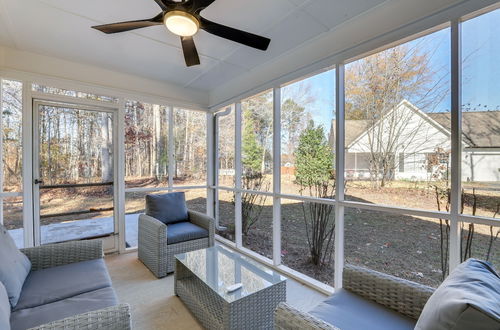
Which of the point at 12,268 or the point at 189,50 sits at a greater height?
the point at 189,50

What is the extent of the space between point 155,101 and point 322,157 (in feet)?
9.10

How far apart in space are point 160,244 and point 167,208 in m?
0.63

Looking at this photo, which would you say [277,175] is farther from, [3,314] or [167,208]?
[3,314]

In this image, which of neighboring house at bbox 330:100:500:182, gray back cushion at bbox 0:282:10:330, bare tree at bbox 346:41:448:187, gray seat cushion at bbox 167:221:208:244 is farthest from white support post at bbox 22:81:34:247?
bare tree at bbox 346:41:448:187

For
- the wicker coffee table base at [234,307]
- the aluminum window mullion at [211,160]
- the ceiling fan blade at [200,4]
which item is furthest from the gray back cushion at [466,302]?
the aluminum window mullion at [211,160]

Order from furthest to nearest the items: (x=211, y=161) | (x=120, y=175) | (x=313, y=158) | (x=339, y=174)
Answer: (x=211, y=161) → (x=120, y=175) → (x=313, y=158) → (x=339, y=174)

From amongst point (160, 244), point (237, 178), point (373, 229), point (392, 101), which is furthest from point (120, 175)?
point (392, 101)

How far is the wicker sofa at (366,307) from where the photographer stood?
3.63ft

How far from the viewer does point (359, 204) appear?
2.08 m

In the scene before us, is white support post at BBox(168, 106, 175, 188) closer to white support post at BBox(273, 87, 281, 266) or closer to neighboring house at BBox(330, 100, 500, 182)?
white support post at BBox(273, 87, 281, 266)

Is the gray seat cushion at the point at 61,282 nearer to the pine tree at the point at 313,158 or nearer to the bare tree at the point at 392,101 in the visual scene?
the pine tree at the point at 313,158

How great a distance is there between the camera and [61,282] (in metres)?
1.57

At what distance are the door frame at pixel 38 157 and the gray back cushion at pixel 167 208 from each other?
681 millimetres

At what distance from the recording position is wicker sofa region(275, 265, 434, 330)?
1.11 meters
